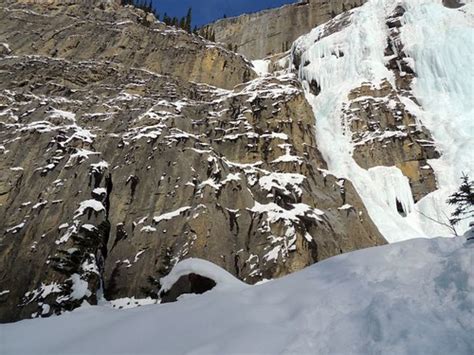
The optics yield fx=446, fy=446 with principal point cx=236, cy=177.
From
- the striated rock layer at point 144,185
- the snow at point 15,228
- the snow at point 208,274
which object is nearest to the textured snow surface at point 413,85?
the striated rock layer at point 144,185

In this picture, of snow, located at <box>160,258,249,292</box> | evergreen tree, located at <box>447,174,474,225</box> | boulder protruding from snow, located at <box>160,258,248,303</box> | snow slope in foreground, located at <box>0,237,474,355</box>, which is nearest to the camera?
snow slope in foreground, located at <box>0,237,474,355</box>

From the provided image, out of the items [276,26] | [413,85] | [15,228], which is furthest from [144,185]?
[276,26]

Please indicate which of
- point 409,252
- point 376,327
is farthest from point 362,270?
point 376,327

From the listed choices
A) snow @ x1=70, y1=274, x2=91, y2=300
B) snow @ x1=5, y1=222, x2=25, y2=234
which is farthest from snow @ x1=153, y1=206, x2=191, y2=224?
snow @ x1=5, y1=222, x2=25, y2=234

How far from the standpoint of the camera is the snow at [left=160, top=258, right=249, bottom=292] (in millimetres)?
6207

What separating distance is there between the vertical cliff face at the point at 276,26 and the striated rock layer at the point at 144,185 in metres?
25.9

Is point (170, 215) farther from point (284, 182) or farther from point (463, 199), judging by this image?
point (463, 199)

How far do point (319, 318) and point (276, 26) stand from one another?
5833cm

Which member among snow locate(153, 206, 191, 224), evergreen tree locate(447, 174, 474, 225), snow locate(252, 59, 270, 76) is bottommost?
evergreen tree locate(447, 174, 474, 225)

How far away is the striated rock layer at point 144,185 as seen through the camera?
59.4ft

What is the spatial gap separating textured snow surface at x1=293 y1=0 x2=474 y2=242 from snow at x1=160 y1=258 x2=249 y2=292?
62.2ft

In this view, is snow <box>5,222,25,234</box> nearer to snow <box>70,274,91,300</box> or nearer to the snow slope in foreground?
snow <box>70,274,91,300</box>

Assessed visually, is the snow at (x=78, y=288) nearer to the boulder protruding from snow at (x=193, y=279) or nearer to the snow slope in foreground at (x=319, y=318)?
the boulder protruding from snow at (x=193, y=279)

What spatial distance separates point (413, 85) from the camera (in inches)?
1395
